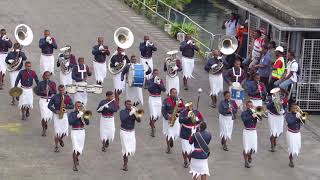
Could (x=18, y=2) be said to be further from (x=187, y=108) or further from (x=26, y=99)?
(x=187, y=108)

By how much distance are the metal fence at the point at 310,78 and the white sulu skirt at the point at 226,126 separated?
466cm

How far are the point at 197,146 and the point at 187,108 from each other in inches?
57.9

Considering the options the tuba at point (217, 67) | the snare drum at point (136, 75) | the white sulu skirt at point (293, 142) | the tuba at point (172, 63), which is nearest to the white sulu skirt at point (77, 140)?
the snare drum at point (136, 75)

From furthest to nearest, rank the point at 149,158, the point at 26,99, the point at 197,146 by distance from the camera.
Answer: the point at 26,99 → the point at 149,158 → the point at 197,146

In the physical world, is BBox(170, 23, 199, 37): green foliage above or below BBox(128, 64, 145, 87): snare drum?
below

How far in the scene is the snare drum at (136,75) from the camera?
24.3 meters

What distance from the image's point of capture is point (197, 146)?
64.8ft

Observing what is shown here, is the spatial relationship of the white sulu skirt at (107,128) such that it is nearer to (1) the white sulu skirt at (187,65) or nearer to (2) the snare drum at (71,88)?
(2) the snare drum at (71,88)

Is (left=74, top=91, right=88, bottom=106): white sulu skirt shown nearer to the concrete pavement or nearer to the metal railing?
the concrete pavement

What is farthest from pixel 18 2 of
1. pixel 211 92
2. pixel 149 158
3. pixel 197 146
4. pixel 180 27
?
pixel 197 146

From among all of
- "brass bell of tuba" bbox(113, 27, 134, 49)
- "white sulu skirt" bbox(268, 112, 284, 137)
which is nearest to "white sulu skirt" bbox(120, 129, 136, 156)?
"white sulu skirt" bbox(268, 112, 284, 137)

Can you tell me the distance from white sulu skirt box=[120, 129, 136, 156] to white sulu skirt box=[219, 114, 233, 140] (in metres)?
2.86

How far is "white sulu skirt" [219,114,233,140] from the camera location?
75.2 ft

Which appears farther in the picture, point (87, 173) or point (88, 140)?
point (88, 140)
